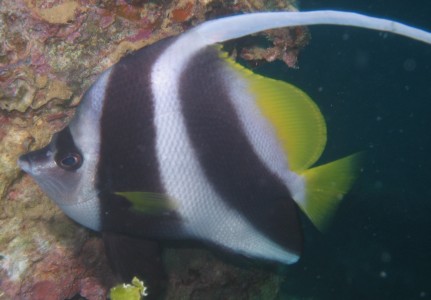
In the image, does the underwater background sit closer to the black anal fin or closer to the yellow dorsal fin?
the yellow dorsal fin

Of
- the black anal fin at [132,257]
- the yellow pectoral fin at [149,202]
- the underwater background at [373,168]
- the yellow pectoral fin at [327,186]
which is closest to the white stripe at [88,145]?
the yellow pectoral fin at [149,202]

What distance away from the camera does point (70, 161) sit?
130 cm

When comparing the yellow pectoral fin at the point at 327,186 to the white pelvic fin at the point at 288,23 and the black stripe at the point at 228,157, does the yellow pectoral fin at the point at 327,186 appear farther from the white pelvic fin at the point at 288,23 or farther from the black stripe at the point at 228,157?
the white pelvic fin at the point at 288,23

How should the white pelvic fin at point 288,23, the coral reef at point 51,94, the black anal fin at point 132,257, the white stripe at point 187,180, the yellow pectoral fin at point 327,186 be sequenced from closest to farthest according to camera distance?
the white pelvic fin at point 288,23, the white stripe at point 187,180, the yellow pectoral fin at point 327,186, the black anal fin at point 132,257, the coral reef at point 51,94

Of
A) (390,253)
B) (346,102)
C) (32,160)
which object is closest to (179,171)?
(32,160)

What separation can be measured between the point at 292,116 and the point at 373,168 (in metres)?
11.2

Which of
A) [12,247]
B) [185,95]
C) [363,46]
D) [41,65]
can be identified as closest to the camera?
[185,95]

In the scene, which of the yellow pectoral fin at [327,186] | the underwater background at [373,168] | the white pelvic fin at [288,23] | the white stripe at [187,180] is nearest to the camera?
the white pelvic fin at [288,23]

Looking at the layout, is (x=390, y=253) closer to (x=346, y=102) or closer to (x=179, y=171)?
(x=179, y=171)

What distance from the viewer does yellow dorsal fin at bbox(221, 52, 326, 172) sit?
1249mm

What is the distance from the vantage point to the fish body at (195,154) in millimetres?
1216

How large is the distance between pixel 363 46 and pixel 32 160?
35.6 metres

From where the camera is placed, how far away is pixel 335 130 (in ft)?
46.2

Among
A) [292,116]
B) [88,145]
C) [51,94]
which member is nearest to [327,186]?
[292,116]
